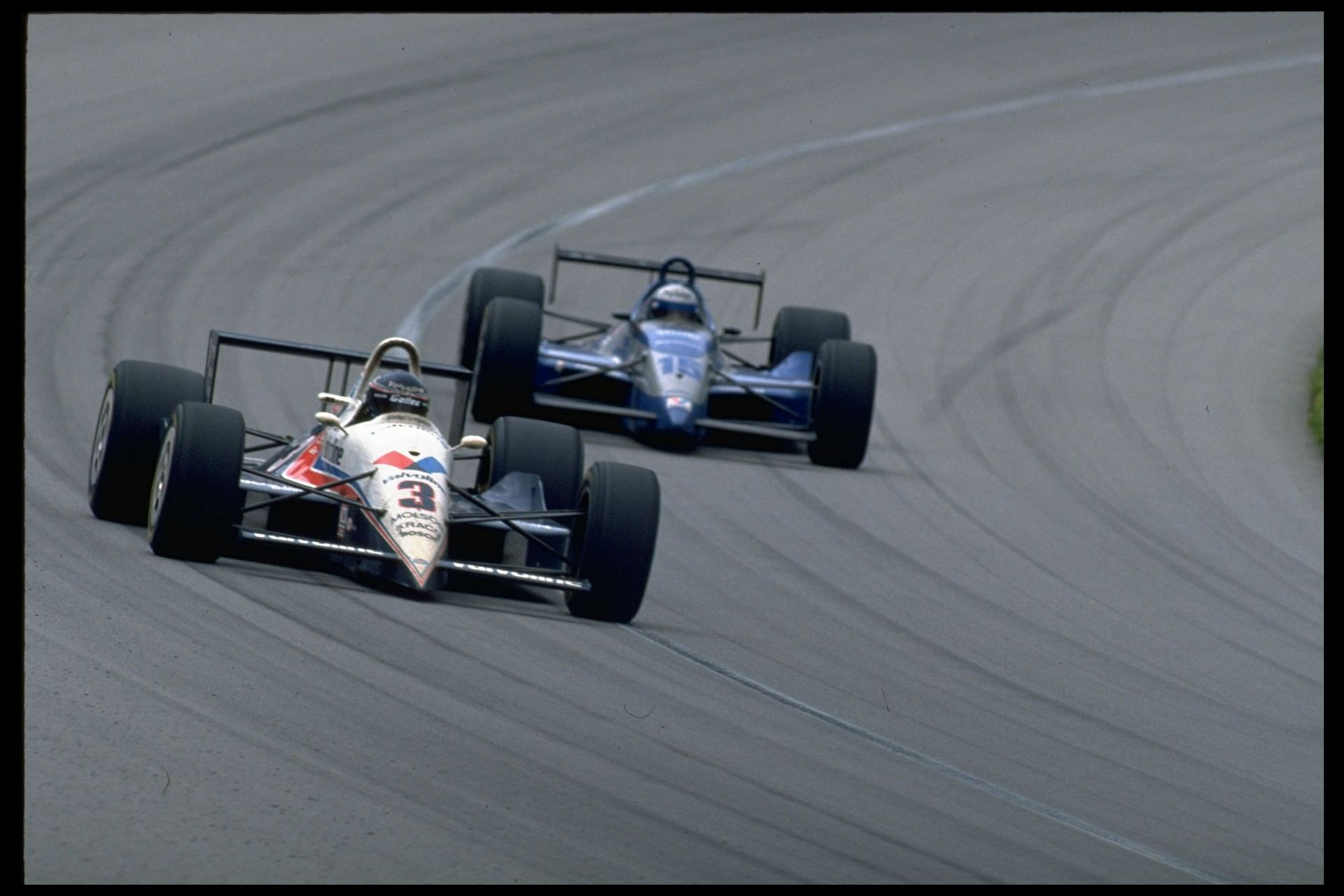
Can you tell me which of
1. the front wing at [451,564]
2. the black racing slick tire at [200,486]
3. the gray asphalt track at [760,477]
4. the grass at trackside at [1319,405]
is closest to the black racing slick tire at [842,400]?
the gray asphalt track at [760,477]

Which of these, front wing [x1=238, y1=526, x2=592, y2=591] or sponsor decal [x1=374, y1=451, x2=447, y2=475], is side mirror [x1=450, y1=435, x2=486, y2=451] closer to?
sponsor decal [x1=374, y1=451, x2=447, y2=475]

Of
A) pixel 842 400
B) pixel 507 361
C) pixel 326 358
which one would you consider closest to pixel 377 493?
pixel 326 358

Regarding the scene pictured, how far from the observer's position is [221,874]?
225 inches

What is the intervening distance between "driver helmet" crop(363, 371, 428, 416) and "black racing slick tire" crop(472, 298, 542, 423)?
4.41 metres

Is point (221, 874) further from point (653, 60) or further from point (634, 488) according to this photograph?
point (653, 60)

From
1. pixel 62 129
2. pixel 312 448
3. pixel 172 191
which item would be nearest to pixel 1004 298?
pixel 172 191

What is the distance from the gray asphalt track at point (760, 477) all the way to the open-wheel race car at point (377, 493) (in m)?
0.24

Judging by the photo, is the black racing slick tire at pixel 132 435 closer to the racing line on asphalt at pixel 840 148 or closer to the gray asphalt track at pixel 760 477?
the gray asphalt track at pixel 760 477

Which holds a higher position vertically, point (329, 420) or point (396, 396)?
point (396, 396)

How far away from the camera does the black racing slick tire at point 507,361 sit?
14.9 m

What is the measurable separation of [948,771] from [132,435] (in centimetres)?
423

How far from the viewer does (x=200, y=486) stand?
9250 millimetres

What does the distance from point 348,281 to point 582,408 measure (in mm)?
5659

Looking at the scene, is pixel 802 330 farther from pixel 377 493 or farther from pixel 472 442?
pixel 377 493
